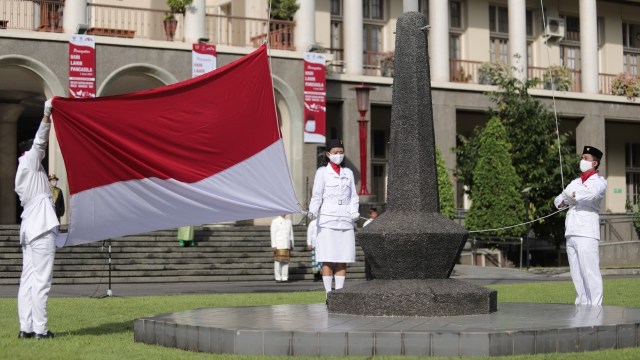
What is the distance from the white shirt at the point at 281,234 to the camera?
25.9 metres

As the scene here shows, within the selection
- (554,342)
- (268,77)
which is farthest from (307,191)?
(554,342)

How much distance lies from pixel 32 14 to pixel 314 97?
8092 millimetres

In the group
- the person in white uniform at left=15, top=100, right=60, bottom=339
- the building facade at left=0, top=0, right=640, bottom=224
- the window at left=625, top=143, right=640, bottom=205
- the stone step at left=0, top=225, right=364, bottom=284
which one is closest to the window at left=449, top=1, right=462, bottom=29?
the building facade at left=0, top=0, right=640, bottom=224

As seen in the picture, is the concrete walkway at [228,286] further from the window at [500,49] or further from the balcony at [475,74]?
the window at [500,49]

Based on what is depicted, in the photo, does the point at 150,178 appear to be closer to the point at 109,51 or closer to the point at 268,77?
the point at 268,77

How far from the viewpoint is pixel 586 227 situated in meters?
13.6

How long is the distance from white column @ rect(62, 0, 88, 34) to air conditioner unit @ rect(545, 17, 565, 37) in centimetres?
1889

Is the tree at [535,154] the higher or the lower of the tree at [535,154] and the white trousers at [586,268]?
the higher

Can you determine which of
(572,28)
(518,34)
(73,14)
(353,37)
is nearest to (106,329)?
(73,14)

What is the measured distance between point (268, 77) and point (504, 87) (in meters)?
23.3

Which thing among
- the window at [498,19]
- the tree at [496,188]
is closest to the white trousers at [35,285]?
the tree at [496,188]

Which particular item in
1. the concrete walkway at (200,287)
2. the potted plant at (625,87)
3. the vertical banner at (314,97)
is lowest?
the concrete walkway at (200,287)

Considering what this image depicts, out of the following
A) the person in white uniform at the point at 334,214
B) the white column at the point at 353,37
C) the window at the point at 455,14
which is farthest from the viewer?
the window at the point at 455,14

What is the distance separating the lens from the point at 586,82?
135ft
